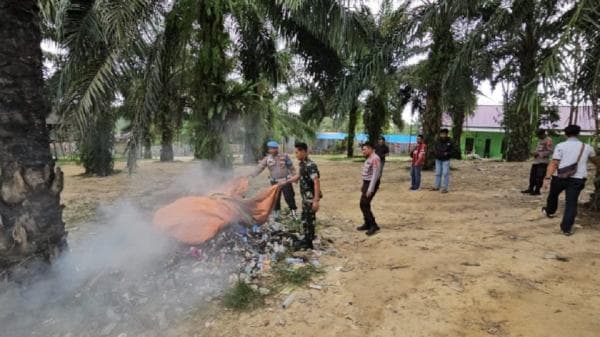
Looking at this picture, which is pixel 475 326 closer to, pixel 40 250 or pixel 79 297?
pixel 79 297

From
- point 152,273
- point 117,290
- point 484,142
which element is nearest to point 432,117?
point 152,273

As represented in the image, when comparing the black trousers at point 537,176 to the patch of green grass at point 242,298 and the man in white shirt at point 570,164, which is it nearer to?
the man in white shirt at point 570,164

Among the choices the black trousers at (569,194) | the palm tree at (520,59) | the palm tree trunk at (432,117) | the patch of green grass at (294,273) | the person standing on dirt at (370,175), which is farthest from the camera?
the palm tree trunk at (432,117)

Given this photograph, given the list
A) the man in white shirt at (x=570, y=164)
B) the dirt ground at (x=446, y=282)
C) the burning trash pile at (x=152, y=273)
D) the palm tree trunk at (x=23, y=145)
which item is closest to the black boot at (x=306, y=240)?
the burning trash pile at (x=152, y=273)

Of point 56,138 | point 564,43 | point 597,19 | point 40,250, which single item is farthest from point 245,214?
point 597,19

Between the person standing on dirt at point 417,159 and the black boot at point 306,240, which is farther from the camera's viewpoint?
the person standing on dirt at point 417,159

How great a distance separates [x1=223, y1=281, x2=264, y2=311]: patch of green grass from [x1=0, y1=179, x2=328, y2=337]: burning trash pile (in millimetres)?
138

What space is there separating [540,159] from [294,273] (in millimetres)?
6075

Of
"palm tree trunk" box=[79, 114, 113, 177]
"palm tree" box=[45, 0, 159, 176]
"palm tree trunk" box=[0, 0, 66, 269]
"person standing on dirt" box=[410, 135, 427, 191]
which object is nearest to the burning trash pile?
"palm tree trunk" box=[0, 0, 66, 269]

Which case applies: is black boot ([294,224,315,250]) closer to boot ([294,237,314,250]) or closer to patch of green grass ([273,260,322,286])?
boot ([294,237,314,250])

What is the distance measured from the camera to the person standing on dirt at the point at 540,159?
7.48 meters

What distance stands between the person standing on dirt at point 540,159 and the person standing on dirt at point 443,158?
1.67m

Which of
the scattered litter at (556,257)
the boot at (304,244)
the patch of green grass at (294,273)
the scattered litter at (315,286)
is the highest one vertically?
the scattered litter at (556,257)

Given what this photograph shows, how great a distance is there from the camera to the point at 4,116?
344 centimetres
